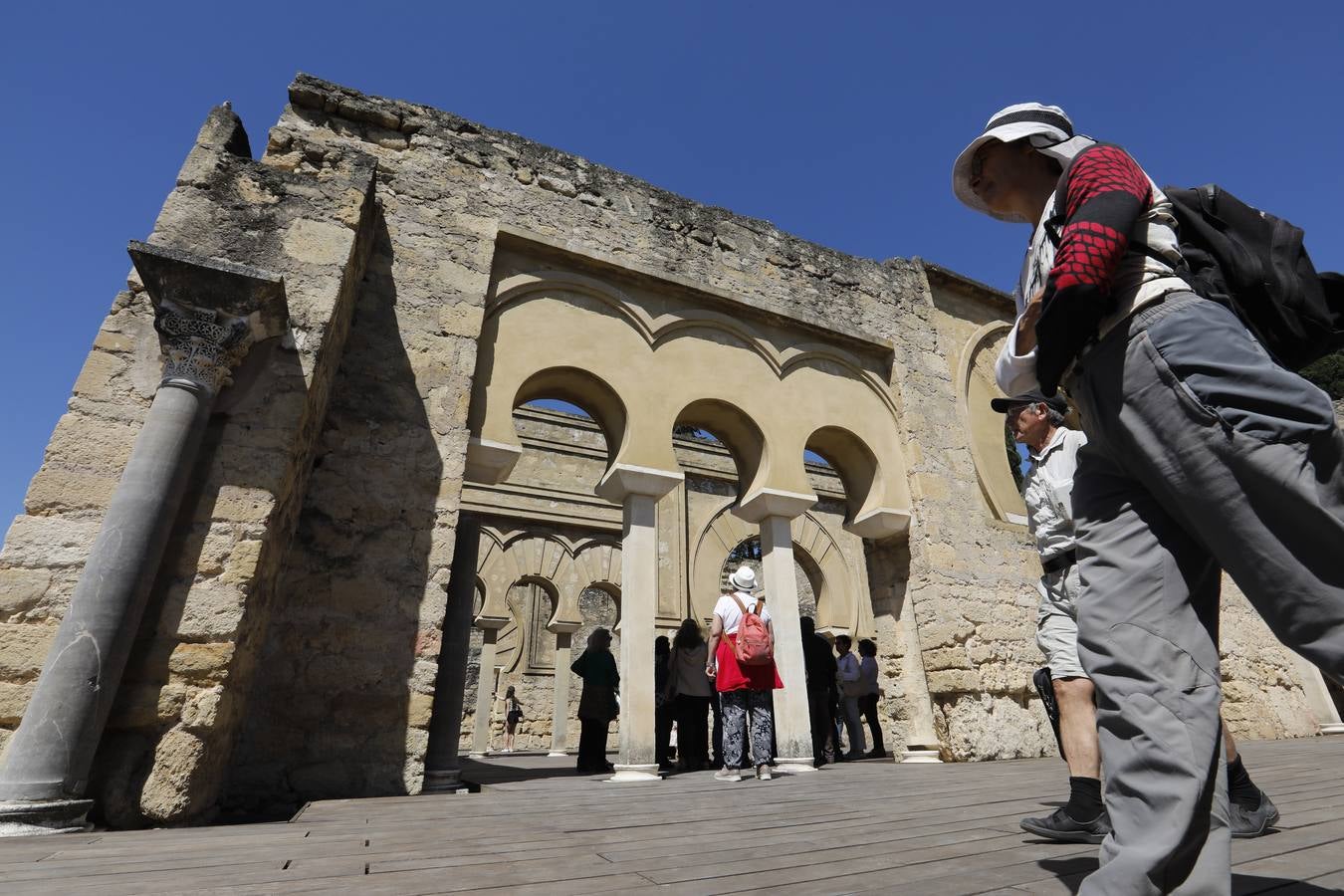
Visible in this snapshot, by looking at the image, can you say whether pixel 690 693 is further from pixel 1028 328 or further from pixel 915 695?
pixel 1028 328

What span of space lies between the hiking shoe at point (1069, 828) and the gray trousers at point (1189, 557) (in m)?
1.19

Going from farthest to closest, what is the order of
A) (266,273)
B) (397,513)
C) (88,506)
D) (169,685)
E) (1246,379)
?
(397,513), (266,273), (88,506), (169,685), (1246,379)

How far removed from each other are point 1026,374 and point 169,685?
3.52 m

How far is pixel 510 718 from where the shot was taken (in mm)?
12258

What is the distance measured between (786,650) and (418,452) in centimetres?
336

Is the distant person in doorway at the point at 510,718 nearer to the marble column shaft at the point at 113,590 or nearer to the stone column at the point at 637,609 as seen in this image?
the stone column at the point at 637,609

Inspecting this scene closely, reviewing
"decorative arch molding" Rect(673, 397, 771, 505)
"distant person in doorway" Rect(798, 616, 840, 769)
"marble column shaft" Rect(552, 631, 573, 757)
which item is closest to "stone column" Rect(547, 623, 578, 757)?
"marble column shaft" Rect(552, 631, 573, 757)

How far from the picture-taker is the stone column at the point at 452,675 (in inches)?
167

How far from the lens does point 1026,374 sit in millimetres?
1546

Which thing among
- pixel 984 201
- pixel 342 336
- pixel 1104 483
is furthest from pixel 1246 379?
pixel 342 336

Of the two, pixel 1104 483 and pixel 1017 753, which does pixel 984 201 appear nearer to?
pixel 1104 483

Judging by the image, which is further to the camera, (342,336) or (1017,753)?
(1017,753)

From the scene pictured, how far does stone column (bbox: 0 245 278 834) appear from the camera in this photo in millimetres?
2600

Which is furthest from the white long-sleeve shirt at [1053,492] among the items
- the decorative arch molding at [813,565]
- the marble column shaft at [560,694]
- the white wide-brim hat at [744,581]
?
the marble column shaft at [560,694]
